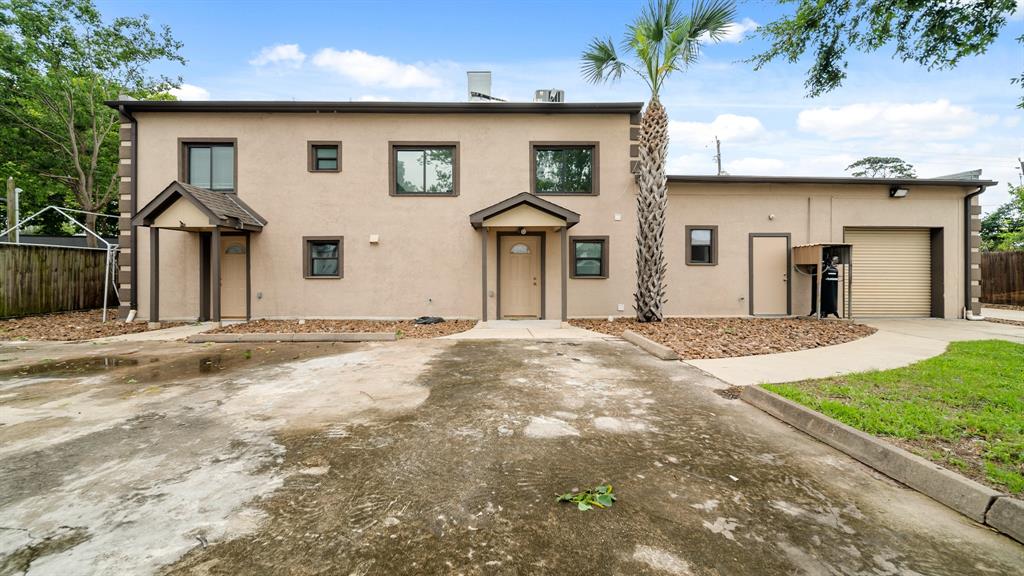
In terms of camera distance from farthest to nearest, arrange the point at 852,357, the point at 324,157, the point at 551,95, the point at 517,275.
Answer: the point at 551,95
the point at 517,275
the point at 324,157
the point at 852,357

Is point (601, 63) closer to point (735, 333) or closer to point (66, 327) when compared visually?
point (735, 333)

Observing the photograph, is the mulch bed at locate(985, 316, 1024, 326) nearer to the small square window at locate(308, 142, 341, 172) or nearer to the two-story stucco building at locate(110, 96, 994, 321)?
the two-story stucco building at locate(110, 96, 994, 321)

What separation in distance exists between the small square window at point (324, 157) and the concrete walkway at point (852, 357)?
10561 mm

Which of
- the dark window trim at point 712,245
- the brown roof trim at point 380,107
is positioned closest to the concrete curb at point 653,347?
the dark window trim at point 712,245

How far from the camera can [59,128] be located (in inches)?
A: 724

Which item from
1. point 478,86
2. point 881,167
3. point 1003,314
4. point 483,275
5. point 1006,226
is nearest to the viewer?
point 483,275

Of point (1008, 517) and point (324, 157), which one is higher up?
point (324, 157)

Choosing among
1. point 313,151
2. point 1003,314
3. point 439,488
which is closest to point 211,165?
point 313,151

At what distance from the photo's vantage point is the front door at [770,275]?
483 inches

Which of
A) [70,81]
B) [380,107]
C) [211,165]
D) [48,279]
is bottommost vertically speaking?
[48,279]

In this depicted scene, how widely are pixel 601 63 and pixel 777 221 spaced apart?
7.14 metres

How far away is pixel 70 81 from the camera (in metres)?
17.5

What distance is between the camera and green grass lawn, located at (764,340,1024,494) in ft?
9.43

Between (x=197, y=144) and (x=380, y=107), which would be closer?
(x=380, y=107)
